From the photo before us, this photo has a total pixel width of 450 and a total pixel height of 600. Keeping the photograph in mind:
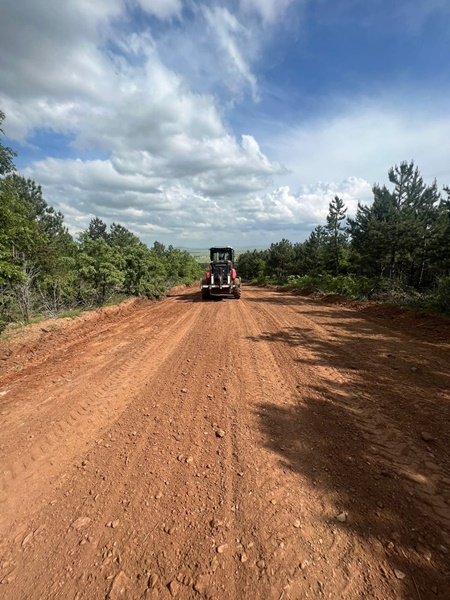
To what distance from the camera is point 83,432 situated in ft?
11.3

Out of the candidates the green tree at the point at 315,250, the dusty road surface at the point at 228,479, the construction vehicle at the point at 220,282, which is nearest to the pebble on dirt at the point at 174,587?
the dusty road surface at the point at 228,479

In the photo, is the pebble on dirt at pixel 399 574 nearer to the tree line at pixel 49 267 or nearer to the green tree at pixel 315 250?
the tree line at pixel 49 267

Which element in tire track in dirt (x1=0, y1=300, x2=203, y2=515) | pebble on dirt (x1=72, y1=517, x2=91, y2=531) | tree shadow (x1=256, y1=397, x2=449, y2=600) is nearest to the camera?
tree shadow (x1=256, y1=397, x2=449, y2=600)

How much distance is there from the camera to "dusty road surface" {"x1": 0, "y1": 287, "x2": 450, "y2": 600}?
1.86 m

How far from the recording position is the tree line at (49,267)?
8.16 meters

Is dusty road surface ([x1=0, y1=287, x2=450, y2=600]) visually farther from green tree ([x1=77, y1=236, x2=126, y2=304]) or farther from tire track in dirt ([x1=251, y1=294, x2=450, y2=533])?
green tree ([x1=77, y1=236, x2=126, y2=304])

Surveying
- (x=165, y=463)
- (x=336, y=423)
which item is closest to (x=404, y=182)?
(x=336, y=423)

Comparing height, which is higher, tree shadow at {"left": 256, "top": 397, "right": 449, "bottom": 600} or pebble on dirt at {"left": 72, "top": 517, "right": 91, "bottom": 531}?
tree shadow at {"left": 256, "top": 397, "right": 449, "bottom": 600}

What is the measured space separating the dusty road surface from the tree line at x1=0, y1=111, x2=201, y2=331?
4.75 m

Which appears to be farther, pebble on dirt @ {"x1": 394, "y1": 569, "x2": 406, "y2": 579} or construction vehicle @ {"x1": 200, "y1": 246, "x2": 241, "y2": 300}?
construction vehicle @ {"x1": 200, "y1": 246, "x2": 241, "y2": 300}

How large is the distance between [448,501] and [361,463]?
69 centimetres

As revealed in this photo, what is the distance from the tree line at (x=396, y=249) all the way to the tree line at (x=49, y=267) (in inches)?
493

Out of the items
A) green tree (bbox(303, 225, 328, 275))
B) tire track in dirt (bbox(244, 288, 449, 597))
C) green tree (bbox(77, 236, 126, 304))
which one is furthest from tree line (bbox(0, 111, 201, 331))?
green tree (bbox(303, 225, 328, 275))

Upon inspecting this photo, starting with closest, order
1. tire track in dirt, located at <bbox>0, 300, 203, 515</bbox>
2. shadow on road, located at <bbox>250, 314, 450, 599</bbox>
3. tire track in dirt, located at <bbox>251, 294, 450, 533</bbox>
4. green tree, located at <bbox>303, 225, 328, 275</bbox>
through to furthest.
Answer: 1. shadow on road, located at <bbox>250, 314, 450, 599</bbox>
2. tire track in dirt, located at <bbox>251, 294, 450, 533</bbox>
3. tire track in dirt, located at <bbox>0, 300, 203, 515</bbox>
4. green tree, located at <bbox>303, 225, 328, 275</bbox>
